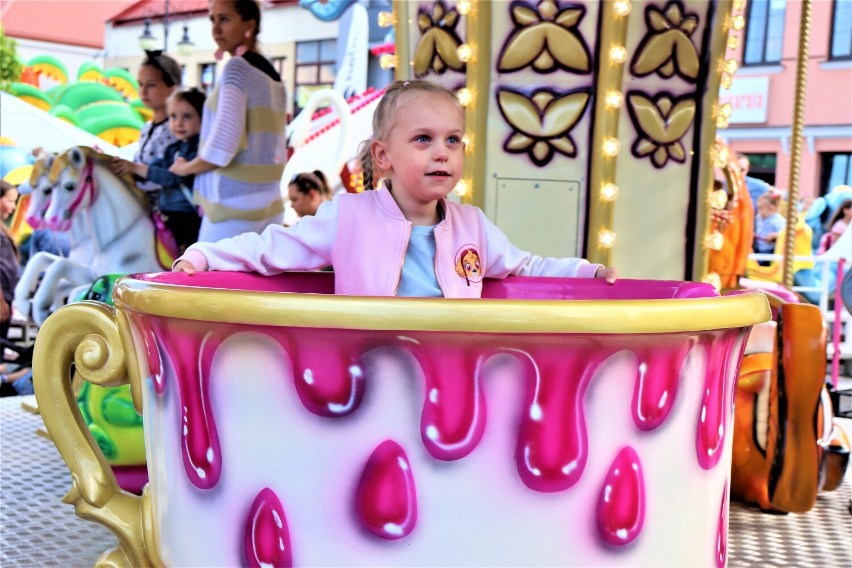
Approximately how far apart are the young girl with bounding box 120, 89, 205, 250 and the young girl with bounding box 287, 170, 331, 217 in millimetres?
847

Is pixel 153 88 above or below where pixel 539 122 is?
above

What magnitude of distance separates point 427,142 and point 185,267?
0.35 m

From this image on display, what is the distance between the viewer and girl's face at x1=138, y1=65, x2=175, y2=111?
271 cm

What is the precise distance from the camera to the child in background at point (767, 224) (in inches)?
212

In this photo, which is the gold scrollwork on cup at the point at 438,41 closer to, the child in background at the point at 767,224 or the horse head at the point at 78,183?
the horse head at the point at 78,183

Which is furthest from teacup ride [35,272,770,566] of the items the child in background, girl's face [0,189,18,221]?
the child in background

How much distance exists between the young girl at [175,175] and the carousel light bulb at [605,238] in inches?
47.7

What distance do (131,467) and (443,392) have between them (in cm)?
100

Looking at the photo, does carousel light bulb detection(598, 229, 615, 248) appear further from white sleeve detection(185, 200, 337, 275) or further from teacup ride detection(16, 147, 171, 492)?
teacup ride detection(16, 147, 171, 492)

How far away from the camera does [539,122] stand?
1.75 m

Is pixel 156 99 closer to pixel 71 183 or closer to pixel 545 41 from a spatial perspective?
pixel 71 183

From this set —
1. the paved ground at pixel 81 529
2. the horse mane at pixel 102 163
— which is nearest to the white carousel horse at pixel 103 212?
the horse mane at pixel 102 163

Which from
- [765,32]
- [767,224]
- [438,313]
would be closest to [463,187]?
[438,313]

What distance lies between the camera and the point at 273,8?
512 inches
